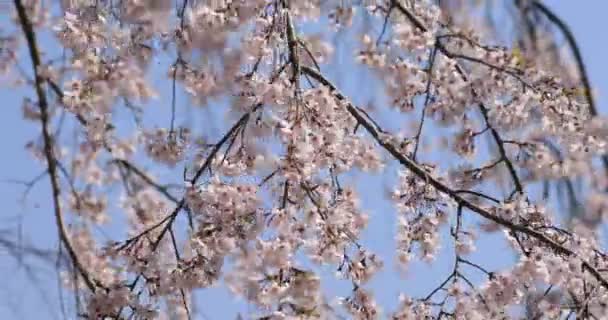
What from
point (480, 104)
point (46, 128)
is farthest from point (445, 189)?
point (46, 128)

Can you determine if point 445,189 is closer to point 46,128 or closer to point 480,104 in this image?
point 480,104

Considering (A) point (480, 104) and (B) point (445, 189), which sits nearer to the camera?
(B) point (445, 189)

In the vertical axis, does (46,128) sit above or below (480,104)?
below

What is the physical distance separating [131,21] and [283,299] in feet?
3.93

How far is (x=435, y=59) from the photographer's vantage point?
131 inches

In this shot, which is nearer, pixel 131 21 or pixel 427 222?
pixel 131 21

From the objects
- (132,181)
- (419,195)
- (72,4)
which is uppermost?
(72,4)

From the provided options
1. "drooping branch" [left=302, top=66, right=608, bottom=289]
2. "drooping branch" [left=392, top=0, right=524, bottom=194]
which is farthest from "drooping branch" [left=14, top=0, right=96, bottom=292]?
"drooping branch" [left=392, top=0, right=524, bottom=194]

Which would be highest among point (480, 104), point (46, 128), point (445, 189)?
point (480, 104)

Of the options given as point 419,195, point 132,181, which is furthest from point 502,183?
point 132,181

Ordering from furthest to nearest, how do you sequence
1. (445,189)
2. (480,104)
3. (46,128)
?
(480,104) < (445,189) < (46,128)

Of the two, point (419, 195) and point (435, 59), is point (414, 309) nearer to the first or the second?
point (419, 195)

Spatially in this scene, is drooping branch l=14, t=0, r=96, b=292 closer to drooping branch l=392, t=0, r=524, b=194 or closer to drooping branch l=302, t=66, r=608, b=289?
drooping branch l=302, t=66, r=608, b=289

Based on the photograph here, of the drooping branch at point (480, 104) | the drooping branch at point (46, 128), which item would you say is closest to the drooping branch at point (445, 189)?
the drooping branch at point (480, 104)
